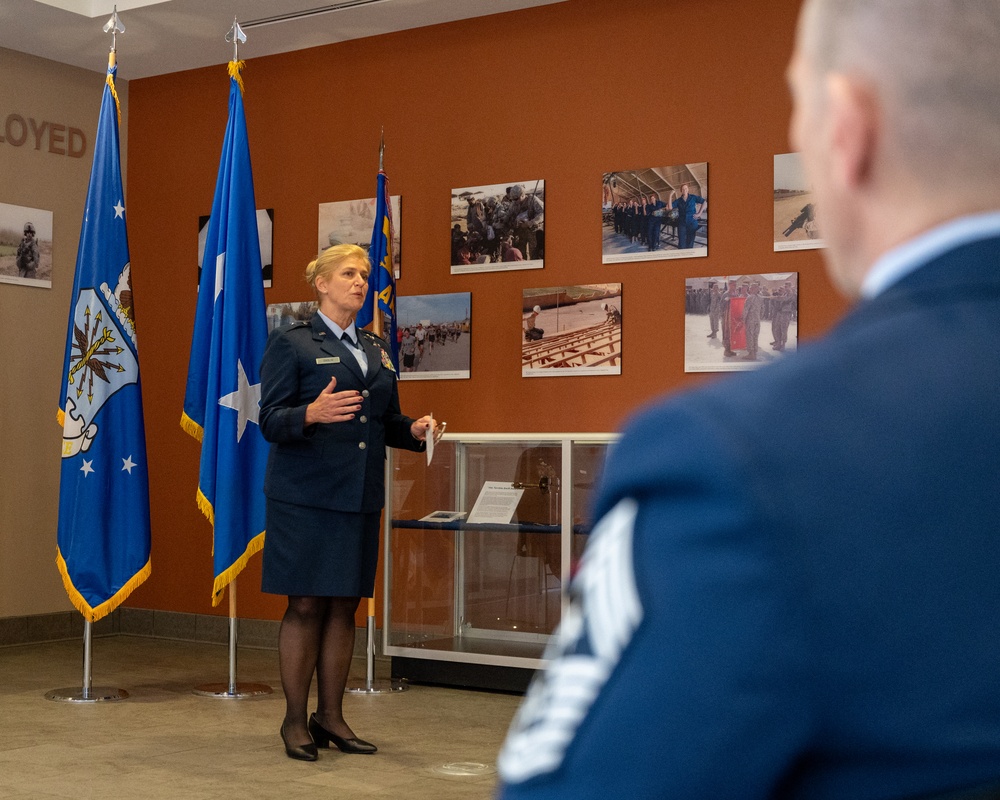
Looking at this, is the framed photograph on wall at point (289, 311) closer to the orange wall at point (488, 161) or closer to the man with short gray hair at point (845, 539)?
the orange wall at point (488, 161)

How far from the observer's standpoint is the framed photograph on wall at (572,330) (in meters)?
5.68

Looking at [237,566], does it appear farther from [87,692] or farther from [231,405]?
[87,692]

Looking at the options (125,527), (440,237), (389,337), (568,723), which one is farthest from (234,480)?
(568,723)

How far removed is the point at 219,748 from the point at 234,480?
1.30 m

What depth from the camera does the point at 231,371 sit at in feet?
17.3

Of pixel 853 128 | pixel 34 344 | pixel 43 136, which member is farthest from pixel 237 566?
pixel 853 128

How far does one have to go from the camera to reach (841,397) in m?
0.50

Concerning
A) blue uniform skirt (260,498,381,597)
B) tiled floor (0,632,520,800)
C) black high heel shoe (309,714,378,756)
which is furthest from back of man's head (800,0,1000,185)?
black high heel shoe (309,714,378,756)

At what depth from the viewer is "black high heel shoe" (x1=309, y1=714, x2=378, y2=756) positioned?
13.7ft

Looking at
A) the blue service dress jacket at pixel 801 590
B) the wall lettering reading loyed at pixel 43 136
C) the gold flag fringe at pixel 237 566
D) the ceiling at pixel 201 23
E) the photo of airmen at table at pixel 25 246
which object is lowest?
the gold flag fringe at pixel 237 566

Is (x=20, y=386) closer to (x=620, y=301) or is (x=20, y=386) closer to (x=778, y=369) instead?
(x=620, y=301)

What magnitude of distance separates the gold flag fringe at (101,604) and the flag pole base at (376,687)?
1.03 meters

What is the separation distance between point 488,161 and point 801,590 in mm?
5756

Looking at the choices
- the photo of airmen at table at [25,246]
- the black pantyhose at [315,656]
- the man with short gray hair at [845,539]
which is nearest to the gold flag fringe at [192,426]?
the black pantyhose at [315,656]
